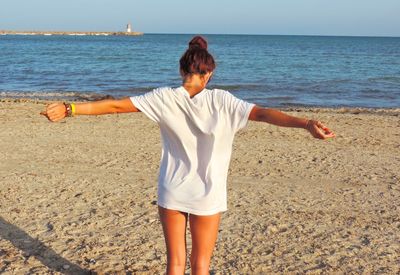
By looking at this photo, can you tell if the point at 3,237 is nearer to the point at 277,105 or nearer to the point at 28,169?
the point at 28,169

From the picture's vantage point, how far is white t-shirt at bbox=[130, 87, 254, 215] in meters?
2.81

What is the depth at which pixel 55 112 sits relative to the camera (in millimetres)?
2758

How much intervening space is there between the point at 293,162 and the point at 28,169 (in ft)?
13.1

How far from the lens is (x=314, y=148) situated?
923cm

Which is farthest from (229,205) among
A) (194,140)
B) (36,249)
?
(194,140)

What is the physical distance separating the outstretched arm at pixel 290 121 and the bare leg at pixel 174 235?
72 centimetres

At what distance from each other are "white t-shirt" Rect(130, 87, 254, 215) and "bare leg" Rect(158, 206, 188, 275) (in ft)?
0.23

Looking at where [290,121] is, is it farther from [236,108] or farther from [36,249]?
[36,249]

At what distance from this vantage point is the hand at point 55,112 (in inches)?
108

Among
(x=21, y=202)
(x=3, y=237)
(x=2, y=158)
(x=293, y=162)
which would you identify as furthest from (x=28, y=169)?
(x=293, y=162)

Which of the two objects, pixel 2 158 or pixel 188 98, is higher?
pixel 188 98

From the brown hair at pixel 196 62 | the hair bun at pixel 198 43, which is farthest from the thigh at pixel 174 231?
the hair bun at pixel 198 43

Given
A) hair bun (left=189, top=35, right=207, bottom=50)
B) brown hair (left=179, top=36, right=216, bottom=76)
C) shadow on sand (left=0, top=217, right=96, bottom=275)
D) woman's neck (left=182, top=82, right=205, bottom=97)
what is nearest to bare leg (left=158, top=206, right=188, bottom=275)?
woman's neck (left=182, top=82, right=205, bottom=97)

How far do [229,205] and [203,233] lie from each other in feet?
10.0
